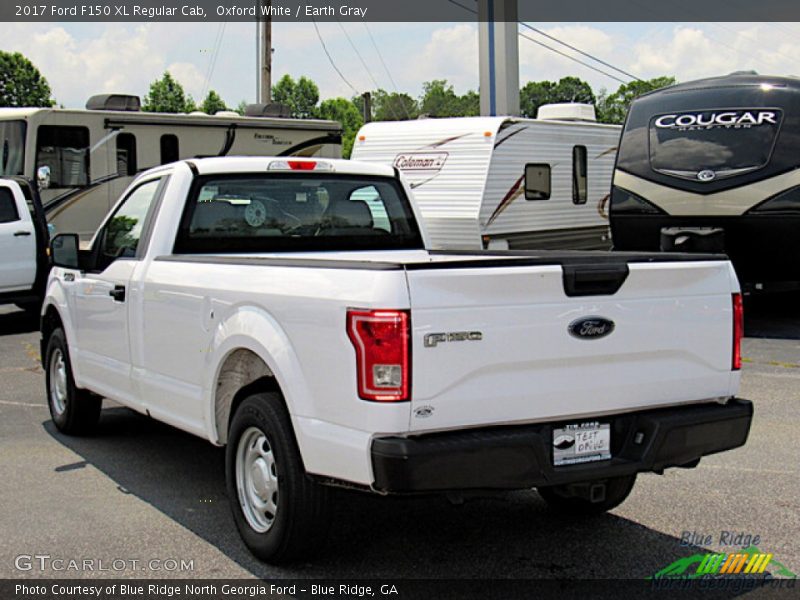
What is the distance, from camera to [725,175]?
1324 cm

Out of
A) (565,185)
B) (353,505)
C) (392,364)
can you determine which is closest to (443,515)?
(353,505)

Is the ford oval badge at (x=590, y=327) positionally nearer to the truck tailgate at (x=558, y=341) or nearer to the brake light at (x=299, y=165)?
the truck tailgate at (x=558, y=341)

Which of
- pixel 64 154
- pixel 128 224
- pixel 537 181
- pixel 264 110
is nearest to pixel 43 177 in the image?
pixel 64 154

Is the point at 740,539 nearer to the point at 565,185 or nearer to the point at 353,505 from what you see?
the point at 353,505

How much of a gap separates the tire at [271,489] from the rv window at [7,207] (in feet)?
32.5

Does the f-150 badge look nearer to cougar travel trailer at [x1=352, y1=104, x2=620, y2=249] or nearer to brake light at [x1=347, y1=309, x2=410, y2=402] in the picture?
brake light at [x1=347, y1=309, x2=410, y2=402]

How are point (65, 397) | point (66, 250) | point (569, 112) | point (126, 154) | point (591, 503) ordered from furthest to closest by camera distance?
point (569, 112)
point (126, 154)
point (65, 397)
point (66, 250)
point (591, 503)

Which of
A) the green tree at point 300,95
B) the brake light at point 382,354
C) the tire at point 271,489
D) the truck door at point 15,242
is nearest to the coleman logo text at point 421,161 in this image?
the truck door at point 15,242

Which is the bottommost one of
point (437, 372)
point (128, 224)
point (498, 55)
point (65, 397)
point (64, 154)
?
point (65, 397)

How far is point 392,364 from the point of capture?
4148 millimetres

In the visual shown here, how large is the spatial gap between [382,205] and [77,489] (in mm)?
2622

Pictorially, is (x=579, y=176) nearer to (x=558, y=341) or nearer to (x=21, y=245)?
(x=21, y=245)

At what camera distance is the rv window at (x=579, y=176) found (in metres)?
18.1

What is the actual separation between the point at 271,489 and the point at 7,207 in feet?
34.1
